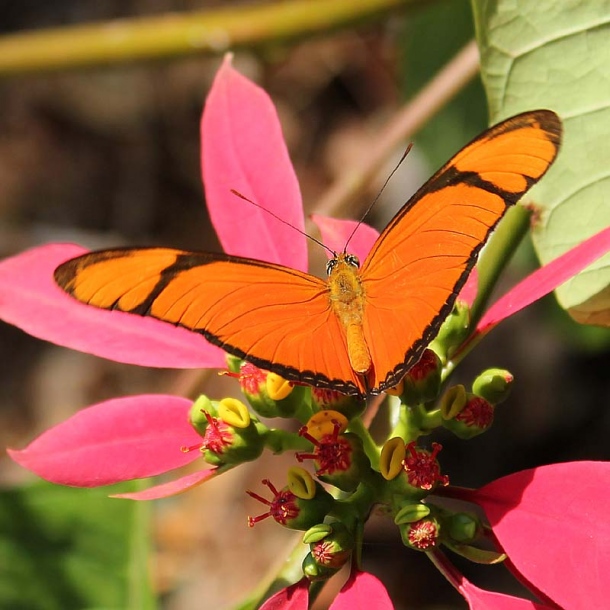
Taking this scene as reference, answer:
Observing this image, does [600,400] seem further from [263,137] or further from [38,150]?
[38,150]

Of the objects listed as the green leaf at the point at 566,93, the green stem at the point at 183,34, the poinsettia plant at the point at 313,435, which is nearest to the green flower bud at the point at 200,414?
the poinsettia plant at the point at 313,435

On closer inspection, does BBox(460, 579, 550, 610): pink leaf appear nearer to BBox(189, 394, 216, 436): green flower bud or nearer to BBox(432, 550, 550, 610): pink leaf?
BBox(432, 550, 550, 610): pink leaf

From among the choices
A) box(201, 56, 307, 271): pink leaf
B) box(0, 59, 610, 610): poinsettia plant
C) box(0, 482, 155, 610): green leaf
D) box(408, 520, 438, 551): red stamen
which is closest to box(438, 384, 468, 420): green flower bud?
box(0, 59, 610, 610): poinsettia plant

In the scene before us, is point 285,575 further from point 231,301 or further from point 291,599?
point 231,301

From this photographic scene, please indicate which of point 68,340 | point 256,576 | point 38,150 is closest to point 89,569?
point 68,340

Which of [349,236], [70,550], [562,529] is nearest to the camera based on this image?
[562,529]

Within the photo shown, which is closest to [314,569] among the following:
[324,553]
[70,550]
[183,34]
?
[324,553]
